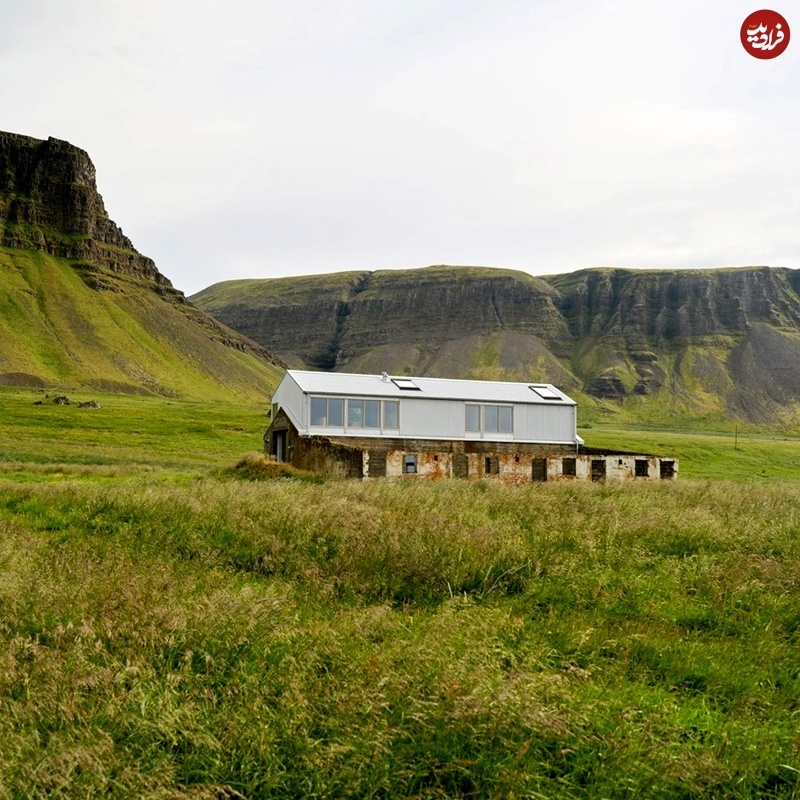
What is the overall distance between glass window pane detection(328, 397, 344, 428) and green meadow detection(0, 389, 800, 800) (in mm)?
24618

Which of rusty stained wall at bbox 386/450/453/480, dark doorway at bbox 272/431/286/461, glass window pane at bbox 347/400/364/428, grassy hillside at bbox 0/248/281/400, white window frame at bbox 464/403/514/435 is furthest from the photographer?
grassy hillside at bbox 0/248/281/400

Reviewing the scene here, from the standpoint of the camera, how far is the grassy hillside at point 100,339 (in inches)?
5758

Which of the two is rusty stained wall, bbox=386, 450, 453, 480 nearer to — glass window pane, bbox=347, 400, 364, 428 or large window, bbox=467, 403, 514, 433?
glass window pane, bbox=347, 400, 364, 428

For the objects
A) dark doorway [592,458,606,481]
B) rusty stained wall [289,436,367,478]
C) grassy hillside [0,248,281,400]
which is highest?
grassy hillside [0,248,281,400]

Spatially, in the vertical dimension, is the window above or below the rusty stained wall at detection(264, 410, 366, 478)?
above

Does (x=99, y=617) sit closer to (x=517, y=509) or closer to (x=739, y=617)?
(x=739, y=617)

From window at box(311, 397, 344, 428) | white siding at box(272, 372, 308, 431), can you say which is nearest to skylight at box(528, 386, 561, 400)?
window at box(311, 397, 344, 428)

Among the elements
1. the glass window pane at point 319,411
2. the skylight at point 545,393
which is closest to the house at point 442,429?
the glass window pane at point 319,411

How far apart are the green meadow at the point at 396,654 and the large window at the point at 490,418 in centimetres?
2679

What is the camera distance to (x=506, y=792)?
502 cm

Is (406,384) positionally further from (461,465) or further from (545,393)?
(545,393)

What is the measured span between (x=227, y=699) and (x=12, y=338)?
162160mm

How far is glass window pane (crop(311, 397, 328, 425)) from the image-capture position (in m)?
38.5

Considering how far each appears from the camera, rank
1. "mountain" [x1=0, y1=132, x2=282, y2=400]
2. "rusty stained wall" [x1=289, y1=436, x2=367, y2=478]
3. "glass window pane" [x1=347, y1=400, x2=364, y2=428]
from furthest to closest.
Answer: "mountain" [x1=0, y1=132, x2=282, y2=400]
"glass window pane" [x1=347, y1=400, x2=364, y2=428]
"rusty stained wall" [x1=289, y1=436, x2=367, y2=478]
